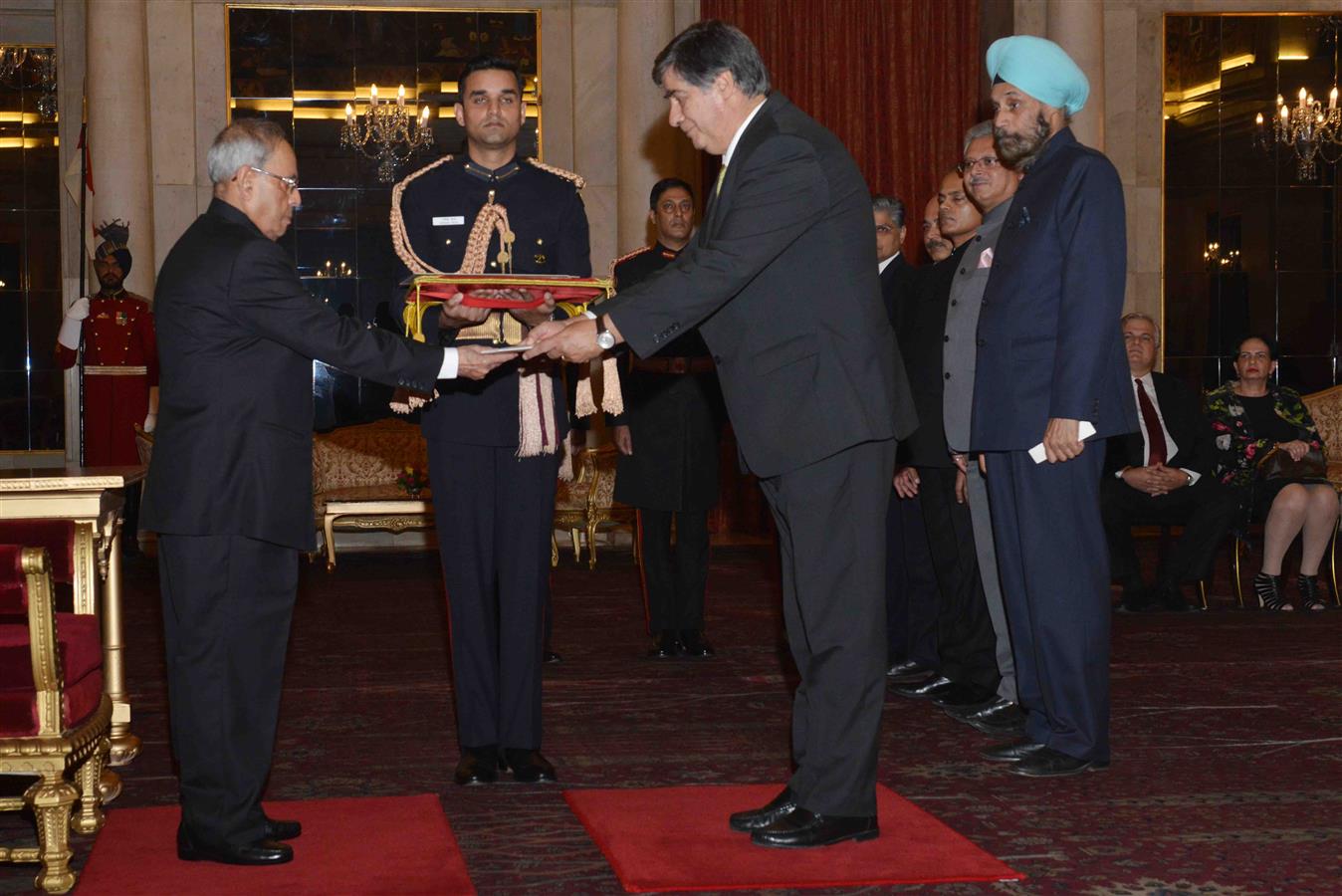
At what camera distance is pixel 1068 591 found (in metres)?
4.01

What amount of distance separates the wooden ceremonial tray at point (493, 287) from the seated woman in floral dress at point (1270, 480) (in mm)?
4713

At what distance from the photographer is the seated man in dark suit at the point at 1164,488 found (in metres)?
7.32

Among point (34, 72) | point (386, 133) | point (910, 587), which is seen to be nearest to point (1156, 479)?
point (910, 587)

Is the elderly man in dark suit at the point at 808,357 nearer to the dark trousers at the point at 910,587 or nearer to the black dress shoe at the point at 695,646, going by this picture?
the dark trousers at the point at 910,587

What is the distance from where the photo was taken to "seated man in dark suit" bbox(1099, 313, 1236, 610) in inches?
288

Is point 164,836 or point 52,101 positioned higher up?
point 52,101

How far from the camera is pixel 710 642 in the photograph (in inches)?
248

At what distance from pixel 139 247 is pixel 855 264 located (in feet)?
24.3

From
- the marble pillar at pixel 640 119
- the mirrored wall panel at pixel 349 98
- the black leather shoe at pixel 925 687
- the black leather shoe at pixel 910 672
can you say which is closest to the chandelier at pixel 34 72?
the mirrored wall panel at pixel 349 98

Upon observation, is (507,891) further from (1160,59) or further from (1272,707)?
(1160,59)

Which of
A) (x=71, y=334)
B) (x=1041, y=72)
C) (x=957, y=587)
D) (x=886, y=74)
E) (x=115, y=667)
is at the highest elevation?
(x=886, y=74)

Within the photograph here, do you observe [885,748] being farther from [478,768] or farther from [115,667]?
[115,667]

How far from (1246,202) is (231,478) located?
9393 millimetres

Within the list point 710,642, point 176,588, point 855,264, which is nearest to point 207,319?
point 176,588
